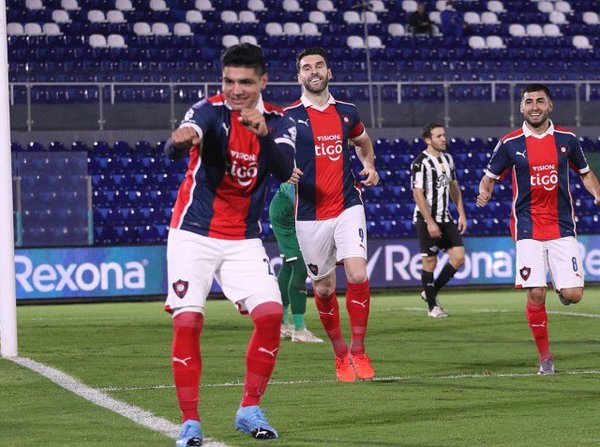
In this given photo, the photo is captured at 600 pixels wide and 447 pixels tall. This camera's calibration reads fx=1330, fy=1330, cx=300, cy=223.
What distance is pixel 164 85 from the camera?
22.8 m

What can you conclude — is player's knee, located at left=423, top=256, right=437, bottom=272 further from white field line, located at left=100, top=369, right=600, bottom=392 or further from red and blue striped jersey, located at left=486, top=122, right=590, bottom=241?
white field line, located at left=100, top=369, right=600, bottom=392

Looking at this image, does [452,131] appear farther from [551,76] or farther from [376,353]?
[376,353]

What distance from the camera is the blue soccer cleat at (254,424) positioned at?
6.40 meters

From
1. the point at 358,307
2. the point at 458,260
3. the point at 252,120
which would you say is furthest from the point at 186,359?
the point at 458,260

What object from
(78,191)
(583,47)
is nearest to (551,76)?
(583,47)

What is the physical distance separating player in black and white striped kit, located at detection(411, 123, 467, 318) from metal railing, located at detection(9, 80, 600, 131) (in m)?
7.51

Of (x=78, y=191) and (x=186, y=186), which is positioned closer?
(x=186, y=186)

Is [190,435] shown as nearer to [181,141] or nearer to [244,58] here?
[181,141]

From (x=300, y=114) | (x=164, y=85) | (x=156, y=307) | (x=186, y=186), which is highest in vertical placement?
(x=164, y=85)

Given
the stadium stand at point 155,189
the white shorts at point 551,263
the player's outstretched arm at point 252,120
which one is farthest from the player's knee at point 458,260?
the player's outstretched arm at point 252,120

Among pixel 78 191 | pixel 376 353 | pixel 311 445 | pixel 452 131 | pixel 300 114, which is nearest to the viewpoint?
pixel 311 445

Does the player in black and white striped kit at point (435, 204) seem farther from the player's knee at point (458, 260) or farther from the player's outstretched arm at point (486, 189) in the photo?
the player's outstretched arm at point (486, 189)

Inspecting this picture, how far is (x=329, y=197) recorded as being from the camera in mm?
9398

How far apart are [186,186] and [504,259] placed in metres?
15.9
